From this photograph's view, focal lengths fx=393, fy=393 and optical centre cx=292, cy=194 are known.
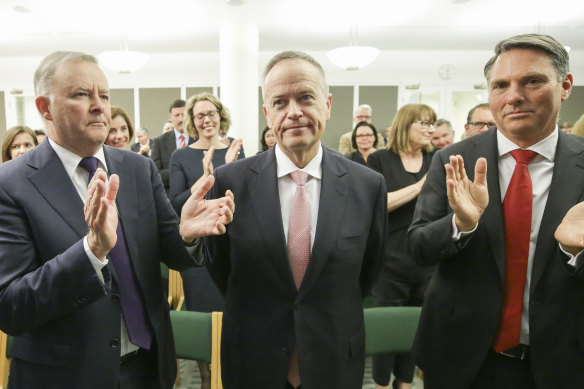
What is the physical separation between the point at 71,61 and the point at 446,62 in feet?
28.6

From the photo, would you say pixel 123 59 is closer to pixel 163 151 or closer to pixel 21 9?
pixel 21 9

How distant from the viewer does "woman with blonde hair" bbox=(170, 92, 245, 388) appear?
253cm

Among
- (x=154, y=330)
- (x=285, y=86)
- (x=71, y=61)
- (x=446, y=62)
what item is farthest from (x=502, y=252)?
(x=446, y=62)

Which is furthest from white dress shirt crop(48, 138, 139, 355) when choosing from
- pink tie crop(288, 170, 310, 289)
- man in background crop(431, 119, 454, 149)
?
man in background crop(431, 119, 454, 149)

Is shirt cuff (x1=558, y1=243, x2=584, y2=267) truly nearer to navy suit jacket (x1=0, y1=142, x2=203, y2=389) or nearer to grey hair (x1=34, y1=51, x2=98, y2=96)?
navy suit jacket (x1=0, y1=142, x2=203, y2=389)

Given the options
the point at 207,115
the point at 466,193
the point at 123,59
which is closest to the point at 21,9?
the point at 123,59

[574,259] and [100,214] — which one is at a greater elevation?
[100,214]

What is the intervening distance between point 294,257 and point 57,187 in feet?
2.52

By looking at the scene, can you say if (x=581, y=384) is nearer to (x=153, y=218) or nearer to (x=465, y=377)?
(x=465, y=377)

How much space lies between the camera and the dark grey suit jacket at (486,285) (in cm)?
117

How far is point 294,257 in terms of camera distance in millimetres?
1311

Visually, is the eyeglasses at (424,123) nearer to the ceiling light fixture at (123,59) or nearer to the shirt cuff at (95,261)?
the shirt cuff at (95,261)

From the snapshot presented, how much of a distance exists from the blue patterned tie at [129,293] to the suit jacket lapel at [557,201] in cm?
122

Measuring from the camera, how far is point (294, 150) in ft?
4.35
